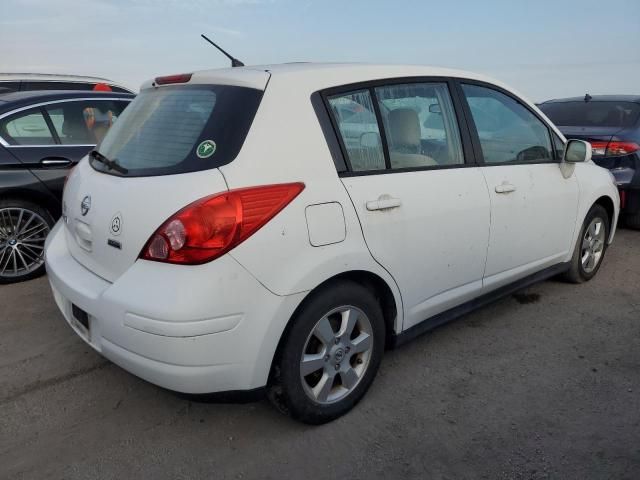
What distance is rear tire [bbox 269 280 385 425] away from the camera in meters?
2.30

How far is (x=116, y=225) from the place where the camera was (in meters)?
2.28

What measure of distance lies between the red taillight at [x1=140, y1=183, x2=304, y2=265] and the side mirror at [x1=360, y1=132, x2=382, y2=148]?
0.71m

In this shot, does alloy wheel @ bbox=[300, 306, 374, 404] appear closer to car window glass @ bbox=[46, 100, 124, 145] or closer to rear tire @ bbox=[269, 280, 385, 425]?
rear tire @ bbox=[269, 280, 385, 425]

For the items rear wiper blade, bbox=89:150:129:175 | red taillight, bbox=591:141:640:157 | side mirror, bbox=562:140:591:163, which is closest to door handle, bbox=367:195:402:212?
rear wiper blade, bbox=89:150:129:175

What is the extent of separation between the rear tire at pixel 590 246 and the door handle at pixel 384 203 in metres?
2.19

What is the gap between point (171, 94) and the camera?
8.71ft

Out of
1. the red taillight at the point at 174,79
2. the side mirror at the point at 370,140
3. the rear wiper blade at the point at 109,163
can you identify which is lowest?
the rear wiper blade at the point at 109,163

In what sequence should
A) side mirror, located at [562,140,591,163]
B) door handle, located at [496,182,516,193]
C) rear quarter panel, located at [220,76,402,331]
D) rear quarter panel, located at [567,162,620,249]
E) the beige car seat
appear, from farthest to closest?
rear quarter panel, located at [567,162,620,249] < side mirror, located at [562,140,591,163] < door handle, located at [496,182,516,193] < the beige car seat < rear quarter panel, located at [220,76,402,331]

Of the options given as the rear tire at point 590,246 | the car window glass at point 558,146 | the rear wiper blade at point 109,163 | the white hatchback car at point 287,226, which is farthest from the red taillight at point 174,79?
the rear tire at point 590,246

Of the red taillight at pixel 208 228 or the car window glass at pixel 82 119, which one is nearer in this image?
the red taillight at pixel 208 228

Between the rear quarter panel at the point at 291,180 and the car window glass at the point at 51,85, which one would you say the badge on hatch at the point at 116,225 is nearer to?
the rear quarter panel at the point at 291,180

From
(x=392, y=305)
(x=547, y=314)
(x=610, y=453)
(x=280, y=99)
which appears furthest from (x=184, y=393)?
(x=547, y=314)

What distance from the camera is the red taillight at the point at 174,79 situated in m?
2.65

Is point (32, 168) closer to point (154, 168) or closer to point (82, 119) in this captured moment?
point (82, 119)
